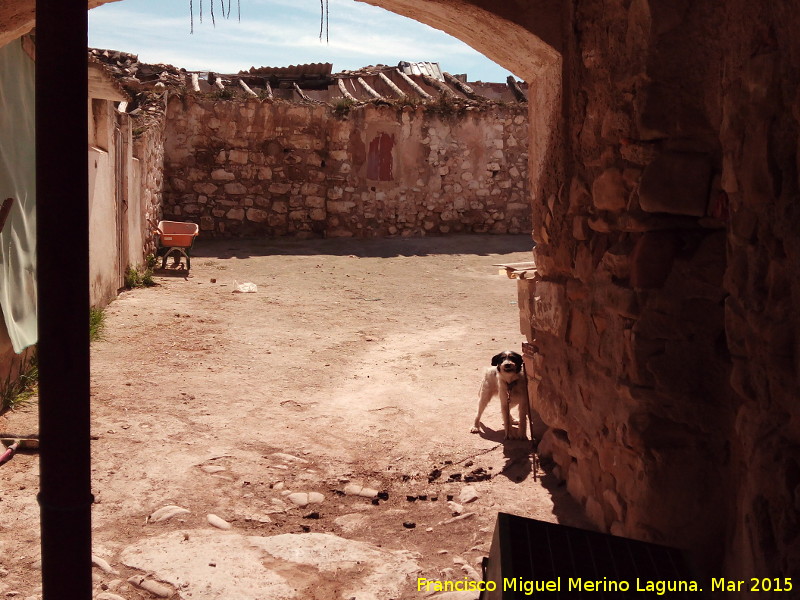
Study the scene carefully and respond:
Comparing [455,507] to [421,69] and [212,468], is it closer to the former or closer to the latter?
[212,468]

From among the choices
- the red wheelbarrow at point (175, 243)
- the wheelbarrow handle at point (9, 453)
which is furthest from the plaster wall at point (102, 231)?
the wheelbarrow handle at point (9, 453)

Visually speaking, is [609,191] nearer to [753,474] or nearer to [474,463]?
[753,474]

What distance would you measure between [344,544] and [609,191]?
1.90m

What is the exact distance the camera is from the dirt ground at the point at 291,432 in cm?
353

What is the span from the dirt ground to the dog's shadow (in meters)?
0.02

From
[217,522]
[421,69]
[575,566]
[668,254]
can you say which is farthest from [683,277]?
[421,69]

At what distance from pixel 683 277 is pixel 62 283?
2.06 meters

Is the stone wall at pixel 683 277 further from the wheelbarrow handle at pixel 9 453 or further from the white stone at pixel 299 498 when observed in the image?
the wheelbarrow handle at pixel 9 453

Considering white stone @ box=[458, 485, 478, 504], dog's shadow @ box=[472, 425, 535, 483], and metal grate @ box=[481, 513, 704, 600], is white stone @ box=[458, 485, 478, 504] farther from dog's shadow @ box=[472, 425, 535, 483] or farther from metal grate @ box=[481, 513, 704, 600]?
metal grate @ box=[481, 513, 704, 600]

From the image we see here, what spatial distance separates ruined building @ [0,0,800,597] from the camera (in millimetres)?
2021

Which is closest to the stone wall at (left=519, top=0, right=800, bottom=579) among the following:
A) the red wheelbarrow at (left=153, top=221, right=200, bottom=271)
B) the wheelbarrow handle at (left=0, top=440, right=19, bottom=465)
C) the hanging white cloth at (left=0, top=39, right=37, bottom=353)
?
the wheelbarrow handle at (left=0, top=440, right=19, bottom=465)

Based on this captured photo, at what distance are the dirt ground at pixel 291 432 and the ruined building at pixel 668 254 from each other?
2.54ft

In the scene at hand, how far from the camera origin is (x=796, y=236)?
1887 millimetres

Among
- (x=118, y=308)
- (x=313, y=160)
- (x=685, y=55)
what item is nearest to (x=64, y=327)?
(x=685, y=55)
